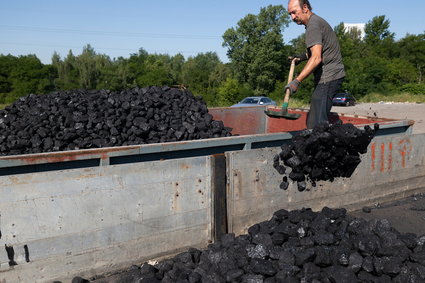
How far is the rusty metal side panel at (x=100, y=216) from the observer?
2812 mm

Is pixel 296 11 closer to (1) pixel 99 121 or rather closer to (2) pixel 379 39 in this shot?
(1) pixel 99 121

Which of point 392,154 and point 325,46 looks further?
point 392,154

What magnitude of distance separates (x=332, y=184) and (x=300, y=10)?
2.17 m

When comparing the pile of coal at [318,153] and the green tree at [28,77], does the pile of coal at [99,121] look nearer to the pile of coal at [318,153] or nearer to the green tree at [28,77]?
the pile of coal at [318,153]

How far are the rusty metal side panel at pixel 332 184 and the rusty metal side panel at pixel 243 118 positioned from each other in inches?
101

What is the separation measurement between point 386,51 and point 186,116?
60818mm

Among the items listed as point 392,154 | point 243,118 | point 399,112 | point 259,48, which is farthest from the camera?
point 259,48

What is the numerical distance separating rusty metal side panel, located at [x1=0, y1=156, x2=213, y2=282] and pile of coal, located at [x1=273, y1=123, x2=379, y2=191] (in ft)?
3.11

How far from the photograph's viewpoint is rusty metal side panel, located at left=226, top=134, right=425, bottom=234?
3.75 meters

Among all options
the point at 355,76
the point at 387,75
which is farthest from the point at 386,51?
the point at 355,76

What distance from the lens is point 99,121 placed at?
4.39 meters

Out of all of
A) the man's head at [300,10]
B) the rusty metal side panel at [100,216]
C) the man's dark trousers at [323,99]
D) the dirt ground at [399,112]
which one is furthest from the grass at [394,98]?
the rusty metal side panel at [100,216]

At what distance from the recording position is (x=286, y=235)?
3.30 m

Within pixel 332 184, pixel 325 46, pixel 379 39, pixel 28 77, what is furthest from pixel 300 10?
pixel 379 39
